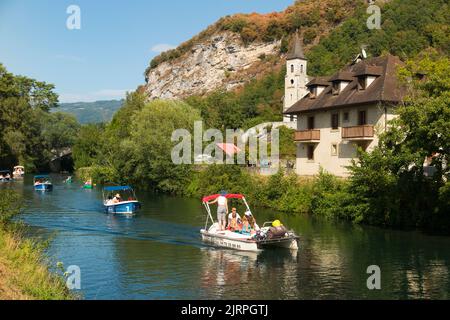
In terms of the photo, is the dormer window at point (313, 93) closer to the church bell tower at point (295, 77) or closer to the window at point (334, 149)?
the window at point (334, 149)

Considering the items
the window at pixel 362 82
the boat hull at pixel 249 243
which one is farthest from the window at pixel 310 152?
the boat hull at pixel 249 243

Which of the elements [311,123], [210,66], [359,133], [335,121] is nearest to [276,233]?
[359,133]

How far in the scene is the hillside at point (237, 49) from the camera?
146 m

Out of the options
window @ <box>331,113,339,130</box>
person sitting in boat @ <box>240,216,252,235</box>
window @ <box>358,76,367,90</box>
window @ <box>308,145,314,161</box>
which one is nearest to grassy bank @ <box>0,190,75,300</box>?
person sitting in boat @ <box>240,216,252,235</box>

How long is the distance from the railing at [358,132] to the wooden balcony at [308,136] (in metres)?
4.08

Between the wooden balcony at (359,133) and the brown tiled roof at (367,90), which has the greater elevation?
the brown tiled roof at (367,90)

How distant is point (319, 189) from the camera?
144 ft

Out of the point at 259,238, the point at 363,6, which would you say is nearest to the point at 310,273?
the point at 259,238

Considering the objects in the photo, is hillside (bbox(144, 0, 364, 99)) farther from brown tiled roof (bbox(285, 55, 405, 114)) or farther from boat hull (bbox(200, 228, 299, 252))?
boat hull (bbox(200, 228, 299, 252))

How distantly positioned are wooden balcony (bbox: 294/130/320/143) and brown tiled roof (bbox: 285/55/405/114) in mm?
2050

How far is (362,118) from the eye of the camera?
45438 millimetres

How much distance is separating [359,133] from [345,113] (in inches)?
125

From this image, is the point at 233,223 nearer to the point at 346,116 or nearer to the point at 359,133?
the point at 359,133
